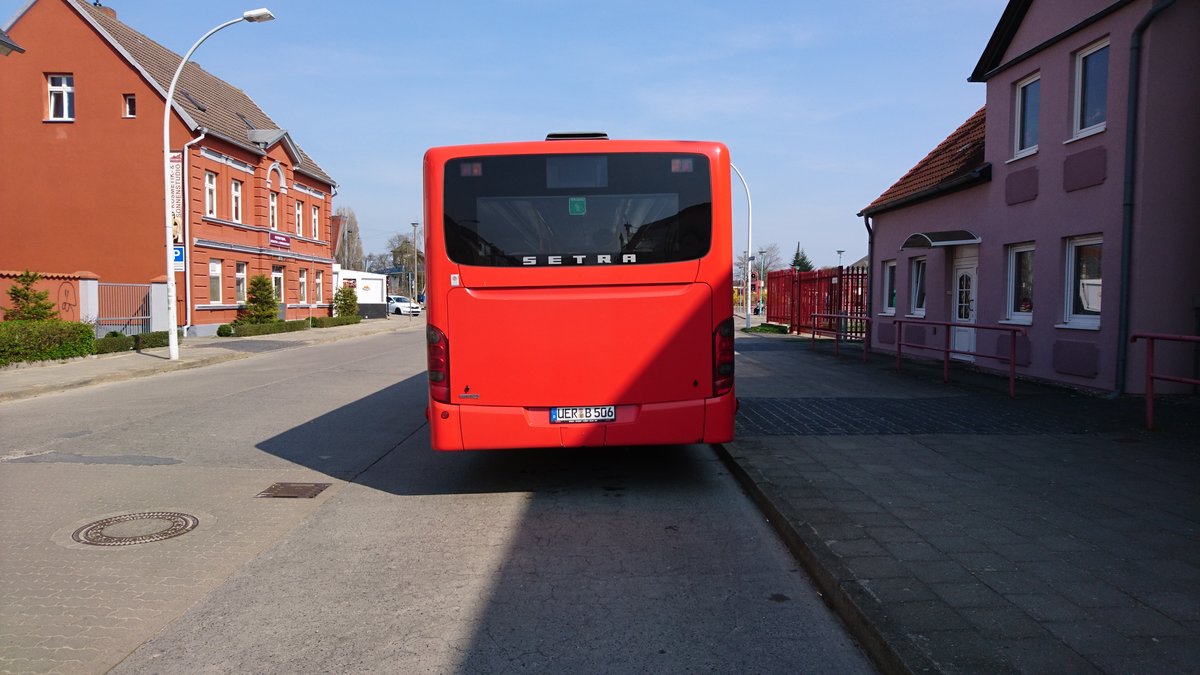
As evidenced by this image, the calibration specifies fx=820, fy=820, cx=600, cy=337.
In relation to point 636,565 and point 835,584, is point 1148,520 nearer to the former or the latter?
point 835,584

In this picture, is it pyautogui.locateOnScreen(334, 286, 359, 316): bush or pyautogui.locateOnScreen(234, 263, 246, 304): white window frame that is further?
pyautogui.locateOnScreen(334, 286, 359, 316): bush

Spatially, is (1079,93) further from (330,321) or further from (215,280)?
(330,321)

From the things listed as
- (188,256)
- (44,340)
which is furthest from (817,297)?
(44,340)

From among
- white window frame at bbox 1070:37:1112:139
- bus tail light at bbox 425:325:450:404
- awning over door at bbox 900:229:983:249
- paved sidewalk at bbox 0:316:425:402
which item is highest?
white window frame at bbox 1070:37:1112:139

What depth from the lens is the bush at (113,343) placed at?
19.9m

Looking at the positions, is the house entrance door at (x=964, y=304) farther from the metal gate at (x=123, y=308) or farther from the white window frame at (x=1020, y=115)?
the metal gate at (x=123, y=308)

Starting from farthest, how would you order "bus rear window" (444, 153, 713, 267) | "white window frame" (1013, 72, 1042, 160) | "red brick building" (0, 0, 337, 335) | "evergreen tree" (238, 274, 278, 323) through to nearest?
"evergreen tree" (238, 274, 278, 323) < "red brick building" (0, 0, 337, 335) < "white window frame" (1013, 72, 1042, 160) < "bus rear window" (444, 153, 713, 267)

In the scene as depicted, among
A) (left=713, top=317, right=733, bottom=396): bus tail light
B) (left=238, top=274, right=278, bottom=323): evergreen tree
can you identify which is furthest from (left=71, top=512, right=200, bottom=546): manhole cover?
(left=238, top=274, right=278, bottom=323): evergreen tree

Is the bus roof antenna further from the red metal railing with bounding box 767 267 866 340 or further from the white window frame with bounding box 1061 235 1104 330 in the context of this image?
the red metal railing with bounding box 767 267 866 340

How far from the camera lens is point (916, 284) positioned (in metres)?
19.2

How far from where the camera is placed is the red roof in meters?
16.5

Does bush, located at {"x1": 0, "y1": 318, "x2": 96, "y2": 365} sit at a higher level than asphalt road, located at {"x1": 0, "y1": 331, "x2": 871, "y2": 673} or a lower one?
Result: higher

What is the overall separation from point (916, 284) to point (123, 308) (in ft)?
69.4

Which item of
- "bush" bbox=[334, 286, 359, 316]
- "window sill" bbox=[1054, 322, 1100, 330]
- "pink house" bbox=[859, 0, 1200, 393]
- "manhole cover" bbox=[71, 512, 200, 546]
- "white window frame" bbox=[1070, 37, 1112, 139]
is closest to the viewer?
"manhole cover" bbox=[71, 512, 200, 546]
